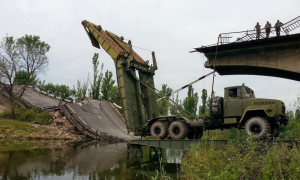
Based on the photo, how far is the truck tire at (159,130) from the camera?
14.4m

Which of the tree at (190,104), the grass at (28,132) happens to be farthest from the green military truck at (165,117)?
the tree at (190,104)

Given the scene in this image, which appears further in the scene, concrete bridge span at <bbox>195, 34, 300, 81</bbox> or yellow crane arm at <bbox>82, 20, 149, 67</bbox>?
yellow crane arm at <bbox>82, 20, 149, 67</bbox>

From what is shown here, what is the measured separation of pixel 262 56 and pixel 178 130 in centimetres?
713

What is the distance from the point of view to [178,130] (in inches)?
553

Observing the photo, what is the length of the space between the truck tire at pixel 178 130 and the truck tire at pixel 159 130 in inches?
15.3

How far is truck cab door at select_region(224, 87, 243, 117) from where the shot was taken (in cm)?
1277

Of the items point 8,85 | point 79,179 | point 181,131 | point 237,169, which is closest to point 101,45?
point 181,131

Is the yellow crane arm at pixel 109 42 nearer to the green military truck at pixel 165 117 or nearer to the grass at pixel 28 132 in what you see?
the green military truck at pixel 165 117

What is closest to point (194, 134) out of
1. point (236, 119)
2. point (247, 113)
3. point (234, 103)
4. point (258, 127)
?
point (236, 119)

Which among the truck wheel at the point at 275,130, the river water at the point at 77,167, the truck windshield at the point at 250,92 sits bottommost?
the river water at the point at 77,167

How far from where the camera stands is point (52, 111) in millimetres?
31672

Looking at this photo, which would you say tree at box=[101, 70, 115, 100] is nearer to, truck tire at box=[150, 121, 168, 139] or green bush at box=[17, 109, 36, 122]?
green bush at box=[17, 109, 36, 122]

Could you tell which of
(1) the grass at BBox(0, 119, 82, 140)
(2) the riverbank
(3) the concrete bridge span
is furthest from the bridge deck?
(3) the concrete bridge span

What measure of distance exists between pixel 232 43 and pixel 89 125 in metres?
18.1
